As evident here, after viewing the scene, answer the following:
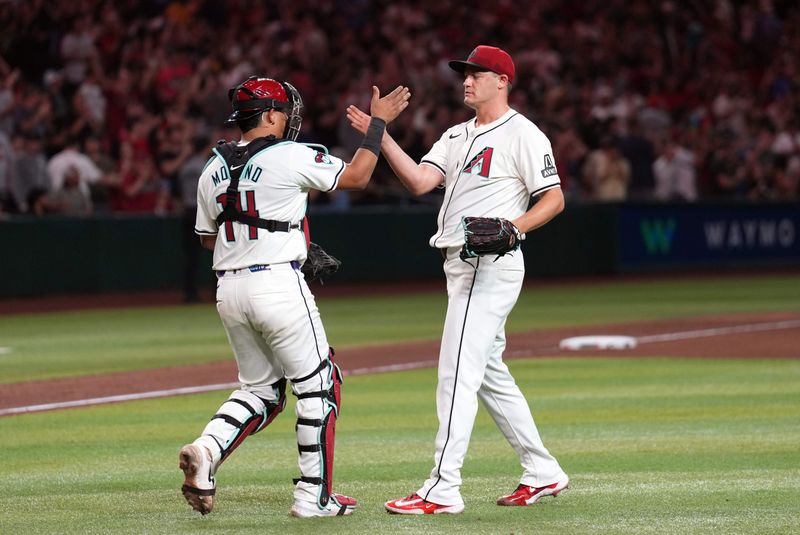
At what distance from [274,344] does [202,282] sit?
1677cm

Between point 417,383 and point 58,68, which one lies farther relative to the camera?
point 58,68

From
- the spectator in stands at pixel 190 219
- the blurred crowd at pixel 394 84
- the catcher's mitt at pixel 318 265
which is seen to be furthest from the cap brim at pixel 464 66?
the spectator in stands at pixel 190 219

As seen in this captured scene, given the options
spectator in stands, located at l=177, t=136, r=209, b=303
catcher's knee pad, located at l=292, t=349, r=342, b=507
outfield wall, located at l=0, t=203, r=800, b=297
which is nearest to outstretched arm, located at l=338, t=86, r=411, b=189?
catcher's knee pad, located at l=292, t=349, r=342, b=507

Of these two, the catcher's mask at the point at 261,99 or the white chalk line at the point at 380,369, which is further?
the white chalk line at the point at 380,369

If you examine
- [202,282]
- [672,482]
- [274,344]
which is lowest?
[202,282]

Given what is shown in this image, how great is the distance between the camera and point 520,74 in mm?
28141

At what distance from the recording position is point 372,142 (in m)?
6.81

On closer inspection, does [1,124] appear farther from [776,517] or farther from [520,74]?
[776,517]

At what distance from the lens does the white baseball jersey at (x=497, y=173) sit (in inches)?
272

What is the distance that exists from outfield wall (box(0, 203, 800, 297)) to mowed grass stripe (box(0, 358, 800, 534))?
374 inches

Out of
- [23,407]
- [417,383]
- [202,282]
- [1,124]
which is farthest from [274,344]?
[202,282]

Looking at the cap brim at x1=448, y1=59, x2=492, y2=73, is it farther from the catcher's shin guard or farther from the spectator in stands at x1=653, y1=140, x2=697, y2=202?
the spectator in stands at x1=653, y1=140, x2=697, y2=202

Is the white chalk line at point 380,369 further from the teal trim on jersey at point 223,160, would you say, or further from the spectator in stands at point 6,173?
the spectator in stands at point 6,173

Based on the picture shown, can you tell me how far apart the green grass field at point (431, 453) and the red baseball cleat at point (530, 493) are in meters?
0.06
